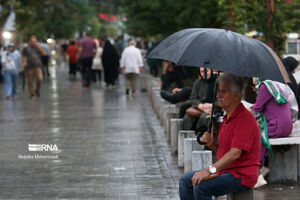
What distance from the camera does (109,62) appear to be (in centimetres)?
2591

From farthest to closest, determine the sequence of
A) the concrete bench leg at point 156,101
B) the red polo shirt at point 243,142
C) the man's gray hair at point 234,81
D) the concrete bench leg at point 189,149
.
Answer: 1. the concrete bench leg at point 156,101
2. the concrete bench leg at point 189,149
3. the man's gray hair at point 234,81
4. the red polo shirt at point 243,142

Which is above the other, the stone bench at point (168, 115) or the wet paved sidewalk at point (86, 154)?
the stone bench at point (168, 115)

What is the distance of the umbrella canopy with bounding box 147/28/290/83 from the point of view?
576 centimetres

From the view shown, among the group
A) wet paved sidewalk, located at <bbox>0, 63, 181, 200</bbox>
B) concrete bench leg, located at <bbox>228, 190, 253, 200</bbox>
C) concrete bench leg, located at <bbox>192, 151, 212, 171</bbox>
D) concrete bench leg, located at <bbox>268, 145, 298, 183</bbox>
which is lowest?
wet paved sidewalk, located at <bbox>0, 63, 181, 200</bbox>

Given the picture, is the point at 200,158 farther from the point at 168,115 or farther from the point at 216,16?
the point at 216,16

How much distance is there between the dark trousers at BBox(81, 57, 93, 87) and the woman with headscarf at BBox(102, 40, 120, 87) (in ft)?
1.91

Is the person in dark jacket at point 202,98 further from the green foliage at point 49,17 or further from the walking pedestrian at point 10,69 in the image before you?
the green foliage at point 49,17

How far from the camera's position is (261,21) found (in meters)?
13.6

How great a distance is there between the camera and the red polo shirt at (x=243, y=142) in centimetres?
557

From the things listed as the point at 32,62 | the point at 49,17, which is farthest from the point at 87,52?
the point at 49,17

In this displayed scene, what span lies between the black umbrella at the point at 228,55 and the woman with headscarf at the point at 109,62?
1941cm

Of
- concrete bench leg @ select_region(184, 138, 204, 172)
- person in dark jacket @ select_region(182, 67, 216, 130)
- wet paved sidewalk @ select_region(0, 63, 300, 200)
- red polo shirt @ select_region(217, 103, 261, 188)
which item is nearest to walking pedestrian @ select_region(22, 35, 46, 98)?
wet paved sidewalk @ select_region(0, 63, 300, 200)

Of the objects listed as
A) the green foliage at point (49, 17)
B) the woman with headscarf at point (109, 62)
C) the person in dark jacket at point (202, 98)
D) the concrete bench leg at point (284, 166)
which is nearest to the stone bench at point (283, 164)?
the concrete bench leg at point (284, 166)

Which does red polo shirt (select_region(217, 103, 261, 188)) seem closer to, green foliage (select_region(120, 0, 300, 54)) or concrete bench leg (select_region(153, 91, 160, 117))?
green foliage (select_region(120, 0, 300, 54))
